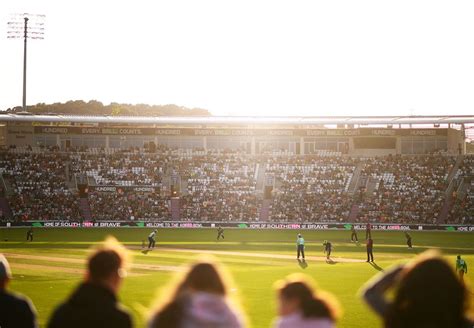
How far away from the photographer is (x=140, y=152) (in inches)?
3450

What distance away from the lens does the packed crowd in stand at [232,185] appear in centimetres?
7381

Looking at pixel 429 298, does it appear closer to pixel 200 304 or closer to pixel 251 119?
pixel 200 304

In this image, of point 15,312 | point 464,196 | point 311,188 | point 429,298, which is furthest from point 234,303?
point 311,188

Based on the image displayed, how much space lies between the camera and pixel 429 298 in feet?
16.4

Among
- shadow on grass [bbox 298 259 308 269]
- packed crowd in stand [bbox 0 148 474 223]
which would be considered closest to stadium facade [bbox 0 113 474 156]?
packed crowd in stand [bbox 0 148 474 223]

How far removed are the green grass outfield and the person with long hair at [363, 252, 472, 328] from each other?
18.2 m

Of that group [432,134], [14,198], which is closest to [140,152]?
[14,198]

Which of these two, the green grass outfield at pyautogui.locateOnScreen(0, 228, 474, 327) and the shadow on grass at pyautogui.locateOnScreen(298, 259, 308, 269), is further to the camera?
the shadow on grass at pyautogui.locateOnScreen(298, 259, 308, 269)

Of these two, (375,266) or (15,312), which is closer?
(15,312)

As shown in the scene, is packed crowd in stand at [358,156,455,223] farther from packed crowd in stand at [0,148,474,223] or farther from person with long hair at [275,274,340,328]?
person with long hair at [275,274,340,328]

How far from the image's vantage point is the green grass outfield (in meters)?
27.5

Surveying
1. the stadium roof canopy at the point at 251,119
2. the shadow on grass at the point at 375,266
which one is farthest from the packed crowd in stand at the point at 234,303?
the stadium roof canopy at the point at 251,119

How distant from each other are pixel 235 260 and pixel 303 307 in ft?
123

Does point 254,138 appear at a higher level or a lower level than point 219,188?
higher
